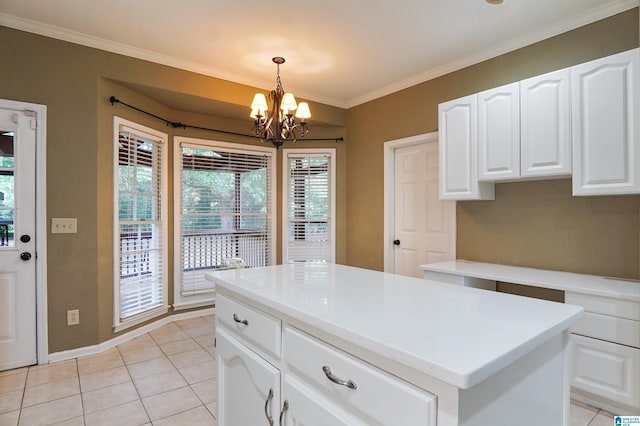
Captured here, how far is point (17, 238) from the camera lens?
2.72 meters

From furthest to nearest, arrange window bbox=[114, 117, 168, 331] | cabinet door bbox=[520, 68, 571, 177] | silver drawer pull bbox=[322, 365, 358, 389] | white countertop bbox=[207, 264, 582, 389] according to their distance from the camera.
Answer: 1. window bbox=[114, 117, 168, 331]
2. cabinet door bbox=[520, 68, 571, 177]
3. silver drawer pull bbox=[322, 365, 358, 389]
4. white countertop bbox=[207, 264, 582, 389]

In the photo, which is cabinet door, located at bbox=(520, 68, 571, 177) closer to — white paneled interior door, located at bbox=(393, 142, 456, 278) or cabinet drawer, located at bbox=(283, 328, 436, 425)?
white paneled interior door, located at bbox=(393, 142, 456, 278)

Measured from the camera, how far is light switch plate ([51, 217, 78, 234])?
2.84m

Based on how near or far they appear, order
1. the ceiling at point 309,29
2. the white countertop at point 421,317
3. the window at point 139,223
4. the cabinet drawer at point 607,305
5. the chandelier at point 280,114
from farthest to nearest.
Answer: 1. the window at point 139,223
2. the chandelier at point 280,114
3. the ceiling at point 309,29
4. the cabinet drawer at point 607,305
5. the white countertop at point 421,317

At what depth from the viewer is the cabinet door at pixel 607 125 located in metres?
2.10

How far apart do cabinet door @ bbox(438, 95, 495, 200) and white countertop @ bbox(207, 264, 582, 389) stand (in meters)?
1.62

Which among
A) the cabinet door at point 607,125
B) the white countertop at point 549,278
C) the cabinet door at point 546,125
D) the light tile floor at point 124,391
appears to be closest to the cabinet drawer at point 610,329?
the white countertop at point 549,278

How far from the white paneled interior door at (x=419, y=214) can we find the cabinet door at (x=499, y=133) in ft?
2.45

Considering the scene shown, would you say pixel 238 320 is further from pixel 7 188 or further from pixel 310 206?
pixel 310 206

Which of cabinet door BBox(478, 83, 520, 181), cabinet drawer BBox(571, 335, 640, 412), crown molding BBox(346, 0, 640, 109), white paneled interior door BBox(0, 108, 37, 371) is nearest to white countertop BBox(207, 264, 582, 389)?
cabinet drawer BBox(571, 335, 640, 412)

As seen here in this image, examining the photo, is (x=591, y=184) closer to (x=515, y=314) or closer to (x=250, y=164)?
(x=515, y=314)

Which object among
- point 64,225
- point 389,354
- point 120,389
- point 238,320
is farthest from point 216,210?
point 389,354

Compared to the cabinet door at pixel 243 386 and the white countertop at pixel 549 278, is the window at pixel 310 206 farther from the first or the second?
the cabinet door at pixel 243 386

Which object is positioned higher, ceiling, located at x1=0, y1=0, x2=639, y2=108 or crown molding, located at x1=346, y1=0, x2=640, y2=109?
ceiling, located at x1=0, y1=0, x2=639, y2=108
